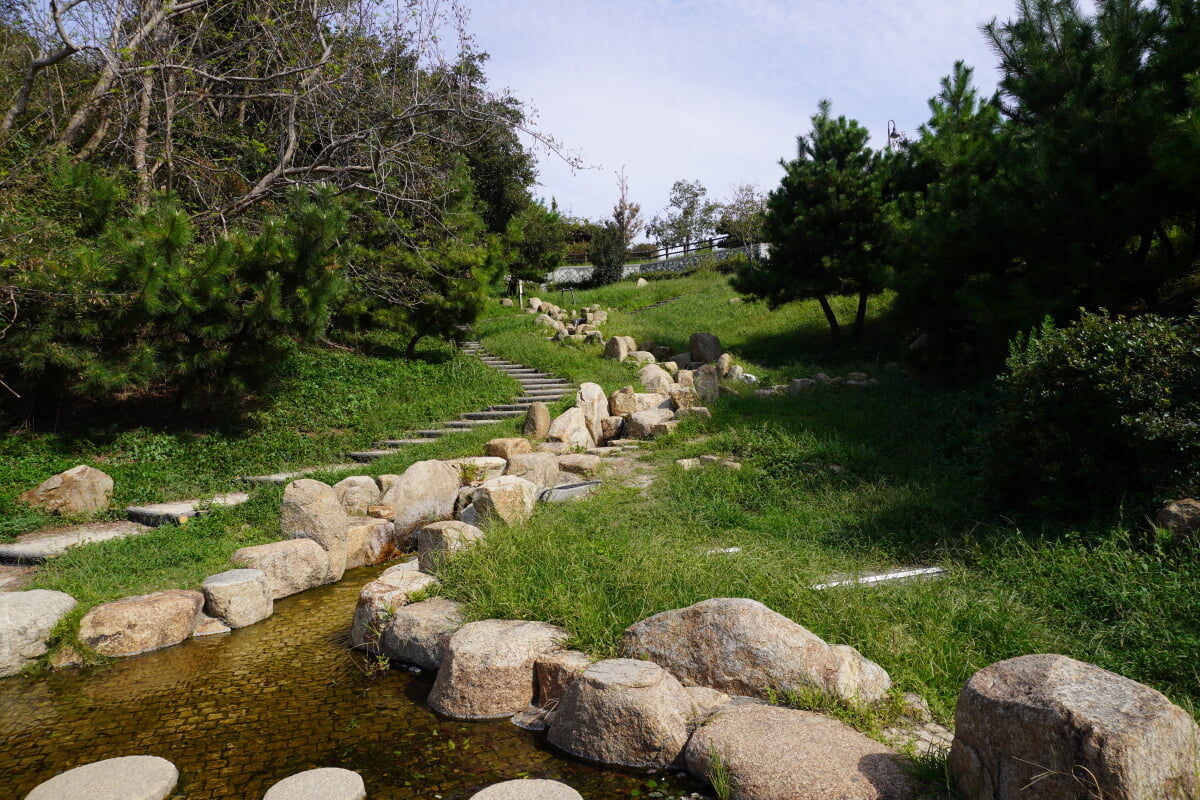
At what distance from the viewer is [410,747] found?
3.93 meters

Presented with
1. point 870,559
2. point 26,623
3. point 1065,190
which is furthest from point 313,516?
point 1065,190

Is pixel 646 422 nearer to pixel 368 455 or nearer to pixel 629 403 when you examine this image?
pixel 629 403

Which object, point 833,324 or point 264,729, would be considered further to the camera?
point 833,324

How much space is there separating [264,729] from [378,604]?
1215 millimetres

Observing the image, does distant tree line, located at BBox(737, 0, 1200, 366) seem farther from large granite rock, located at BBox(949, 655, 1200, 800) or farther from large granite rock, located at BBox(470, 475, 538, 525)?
large granite rock, located at BBox(470, 475, 538, 525)

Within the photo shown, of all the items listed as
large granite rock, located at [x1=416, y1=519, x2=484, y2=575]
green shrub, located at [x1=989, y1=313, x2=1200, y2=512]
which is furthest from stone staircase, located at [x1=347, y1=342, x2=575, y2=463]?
green shrub, located at [x1=989, y1=313, x2=1200, y2=512]

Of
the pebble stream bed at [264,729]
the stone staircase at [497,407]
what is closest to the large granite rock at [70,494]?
the stone staircase at [497,407]

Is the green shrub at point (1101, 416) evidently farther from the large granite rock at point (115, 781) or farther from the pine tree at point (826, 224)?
the pine tree at point (826, 224)

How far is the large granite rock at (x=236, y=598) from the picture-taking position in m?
5.78

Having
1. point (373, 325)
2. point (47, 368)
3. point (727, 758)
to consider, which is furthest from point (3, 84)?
point (727, 758)

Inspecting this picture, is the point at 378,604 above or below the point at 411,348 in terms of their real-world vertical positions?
below

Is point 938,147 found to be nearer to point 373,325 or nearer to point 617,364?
point 617,364

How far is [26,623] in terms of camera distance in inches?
201

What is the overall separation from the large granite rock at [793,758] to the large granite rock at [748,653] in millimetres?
257
